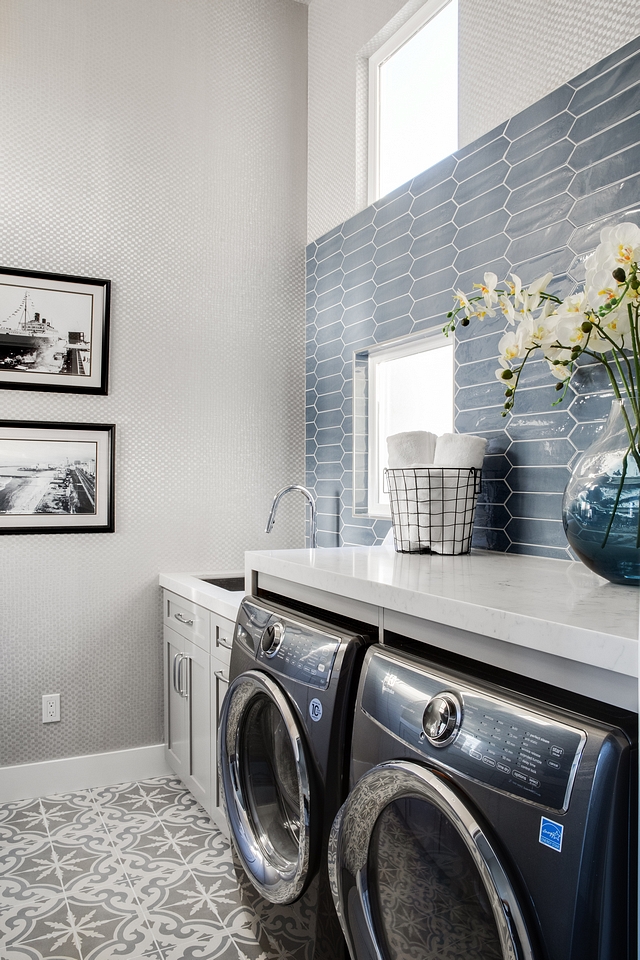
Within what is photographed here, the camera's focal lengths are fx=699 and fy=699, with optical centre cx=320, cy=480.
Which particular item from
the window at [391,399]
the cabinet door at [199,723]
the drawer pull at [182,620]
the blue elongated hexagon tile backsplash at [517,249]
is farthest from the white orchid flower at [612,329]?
the drawer pull at [182,620]

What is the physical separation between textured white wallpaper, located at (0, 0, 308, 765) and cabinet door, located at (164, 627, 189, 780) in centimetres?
10

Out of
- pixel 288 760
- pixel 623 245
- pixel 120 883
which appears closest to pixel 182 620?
pixel 120 883

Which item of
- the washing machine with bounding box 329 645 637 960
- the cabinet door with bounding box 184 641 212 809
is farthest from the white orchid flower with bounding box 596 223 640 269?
the cabinet door with bounding box 184 641 212 809

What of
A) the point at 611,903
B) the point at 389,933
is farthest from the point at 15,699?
the point at 611,903

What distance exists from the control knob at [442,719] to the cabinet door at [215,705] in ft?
4.02

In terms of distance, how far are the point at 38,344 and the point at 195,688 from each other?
55.0 inches

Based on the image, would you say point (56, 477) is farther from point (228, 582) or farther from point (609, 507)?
point (609, 507)

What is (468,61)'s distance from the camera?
6.97ft

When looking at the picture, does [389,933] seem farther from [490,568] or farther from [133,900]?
[133,900]

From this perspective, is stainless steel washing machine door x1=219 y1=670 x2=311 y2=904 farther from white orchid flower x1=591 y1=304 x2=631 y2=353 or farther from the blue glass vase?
white orchid flower x1=591 y1=304 x2=631 y2=353

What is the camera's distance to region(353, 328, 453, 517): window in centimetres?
237

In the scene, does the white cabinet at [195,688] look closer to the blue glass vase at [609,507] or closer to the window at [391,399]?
the window at [391,399]

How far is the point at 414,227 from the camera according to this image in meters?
2.37

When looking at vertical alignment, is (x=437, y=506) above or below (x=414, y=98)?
below
